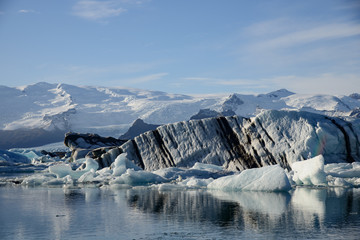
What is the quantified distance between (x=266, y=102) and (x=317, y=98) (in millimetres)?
24965

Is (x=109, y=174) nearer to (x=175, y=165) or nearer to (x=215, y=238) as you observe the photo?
(x=175, y=165)

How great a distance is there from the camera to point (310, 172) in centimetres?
1838

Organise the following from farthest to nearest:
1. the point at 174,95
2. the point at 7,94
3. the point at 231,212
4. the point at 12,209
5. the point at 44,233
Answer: the point at 174,95 < the point at 7,94 < the point at 12,209 < the point at 231,212 < the point at 44,233

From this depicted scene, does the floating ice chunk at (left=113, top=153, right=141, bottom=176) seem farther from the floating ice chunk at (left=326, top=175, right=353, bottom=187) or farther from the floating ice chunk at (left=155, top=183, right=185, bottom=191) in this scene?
the floating ice chunk at (left=326, top=175, right=353, bottom=187)

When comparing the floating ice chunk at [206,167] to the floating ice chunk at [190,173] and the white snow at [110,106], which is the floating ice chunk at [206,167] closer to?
the floating ice chunk at [190,173]

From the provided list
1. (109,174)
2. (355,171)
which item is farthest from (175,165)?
(355,171)

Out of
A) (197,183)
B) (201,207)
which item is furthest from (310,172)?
(201,207)

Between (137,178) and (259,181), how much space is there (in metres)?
6.75

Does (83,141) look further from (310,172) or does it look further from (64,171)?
(310,172)

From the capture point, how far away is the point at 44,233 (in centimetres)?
949

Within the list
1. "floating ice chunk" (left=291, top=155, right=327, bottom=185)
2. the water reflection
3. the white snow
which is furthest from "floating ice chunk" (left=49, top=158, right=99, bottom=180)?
the white snow

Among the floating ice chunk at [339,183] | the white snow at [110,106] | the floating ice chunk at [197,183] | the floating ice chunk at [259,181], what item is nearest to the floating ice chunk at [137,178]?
the floating ice chunk at [197,183]

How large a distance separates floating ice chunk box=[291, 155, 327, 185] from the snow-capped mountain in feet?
262

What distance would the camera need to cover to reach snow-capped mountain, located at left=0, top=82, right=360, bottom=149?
4269 inches
